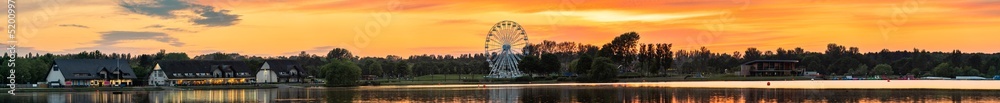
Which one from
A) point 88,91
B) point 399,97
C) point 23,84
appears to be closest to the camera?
point 399,97

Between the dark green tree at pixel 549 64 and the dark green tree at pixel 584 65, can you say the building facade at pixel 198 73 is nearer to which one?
the dark green tree at pixel 549 64

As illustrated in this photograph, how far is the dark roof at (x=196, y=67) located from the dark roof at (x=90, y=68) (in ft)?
32.4

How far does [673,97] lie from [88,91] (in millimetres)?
58622

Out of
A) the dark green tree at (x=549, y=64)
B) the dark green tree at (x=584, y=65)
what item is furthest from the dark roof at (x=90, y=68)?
the dark green tree at (x=549, y=64)

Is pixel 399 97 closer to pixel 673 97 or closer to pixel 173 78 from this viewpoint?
pixel 673 97

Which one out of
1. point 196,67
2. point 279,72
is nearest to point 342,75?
point 196,67

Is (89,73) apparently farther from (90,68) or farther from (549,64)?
(549,64)

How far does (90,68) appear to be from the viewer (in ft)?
433

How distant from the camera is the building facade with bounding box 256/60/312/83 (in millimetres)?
153500

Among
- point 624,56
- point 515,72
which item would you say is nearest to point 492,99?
point 515,72

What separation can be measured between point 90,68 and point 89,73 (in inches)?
40.7

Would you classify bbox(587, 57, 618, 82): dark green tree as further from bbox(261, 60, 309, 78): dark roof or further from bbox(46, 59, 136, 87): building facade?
bbox(46, 59, 136, 87): building facade

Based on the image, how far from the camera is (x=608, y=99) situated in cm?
7550

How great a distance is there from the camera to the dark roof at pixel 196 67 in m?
145
